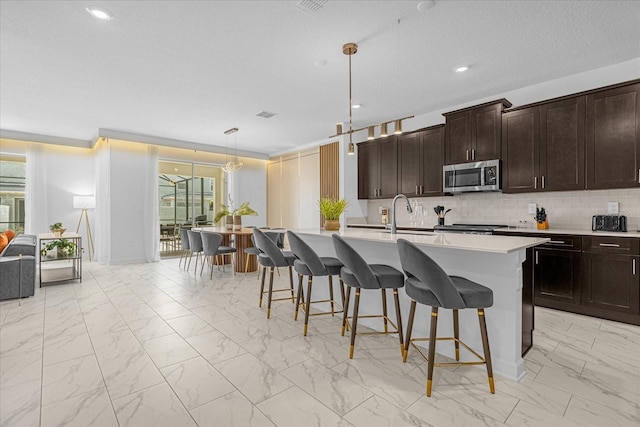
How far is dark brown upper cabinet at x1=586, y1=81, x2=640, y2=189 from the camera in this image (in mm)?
3322

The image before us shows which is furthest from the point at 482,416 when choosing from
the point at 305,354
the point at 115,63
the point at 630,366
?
the point at 115,63

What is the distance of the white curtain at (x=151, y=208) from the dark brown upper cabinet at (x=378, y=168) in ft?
15.3

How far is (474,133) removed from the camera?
454 cm

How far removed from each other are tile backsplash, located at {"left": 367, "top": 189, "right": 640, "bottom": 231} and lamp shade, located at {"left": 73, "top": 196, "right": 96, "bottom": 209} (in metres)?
6.47

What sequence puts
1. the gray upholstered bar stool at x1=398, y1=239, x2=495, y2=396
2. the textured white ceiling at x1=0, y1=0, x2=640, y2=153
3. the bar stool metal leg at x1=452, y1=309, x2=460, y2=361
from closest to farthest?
the gray upholstered bar stool at x1=398, y1=239, x2=495, y2=396 → the bar stool metal leg at x1=452, y1=309, x2=460, y2=361 → the textured white ceiling at x1=0, y1=0, x2=640, y2=153

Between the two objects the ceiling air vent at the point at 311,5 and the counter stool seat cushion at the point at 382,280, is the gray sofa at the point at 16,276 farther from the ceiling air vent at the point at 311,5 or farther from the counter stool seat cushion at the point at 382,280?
the ceiling air vent at the point at 311,5

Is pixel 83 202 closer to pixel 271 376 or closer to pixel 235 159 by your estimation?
pixel 235 159

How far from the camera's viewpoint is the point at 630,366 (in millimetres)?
2311

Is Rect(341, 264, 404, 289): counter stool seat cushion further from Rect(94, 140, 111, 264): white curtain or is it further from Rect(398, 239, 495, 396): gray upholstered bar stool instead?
Rect(94, 140, 111, 264): white curtain

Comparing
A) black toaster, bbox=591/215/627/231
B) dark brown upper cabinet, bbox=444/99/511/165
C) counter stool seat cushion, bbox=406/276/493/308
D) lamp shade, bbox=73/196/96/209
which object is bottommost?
counter stool seat cushion, bbox=406/276/493/308

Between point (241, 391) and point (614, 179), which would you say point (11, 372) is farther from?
point (614, 179)

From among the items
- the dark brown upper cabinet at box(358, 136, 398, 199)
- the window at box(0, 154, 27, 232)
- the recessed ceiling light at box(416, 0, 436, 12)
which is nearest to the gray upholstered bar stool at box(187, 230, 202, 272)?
the dark brown upper cabinet at box(358, 136, 398, 199)

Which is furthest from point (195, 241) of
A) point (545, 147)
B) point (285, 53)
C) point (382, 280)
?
point (545, 147)

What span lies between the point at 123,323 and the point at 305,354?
2017mm
